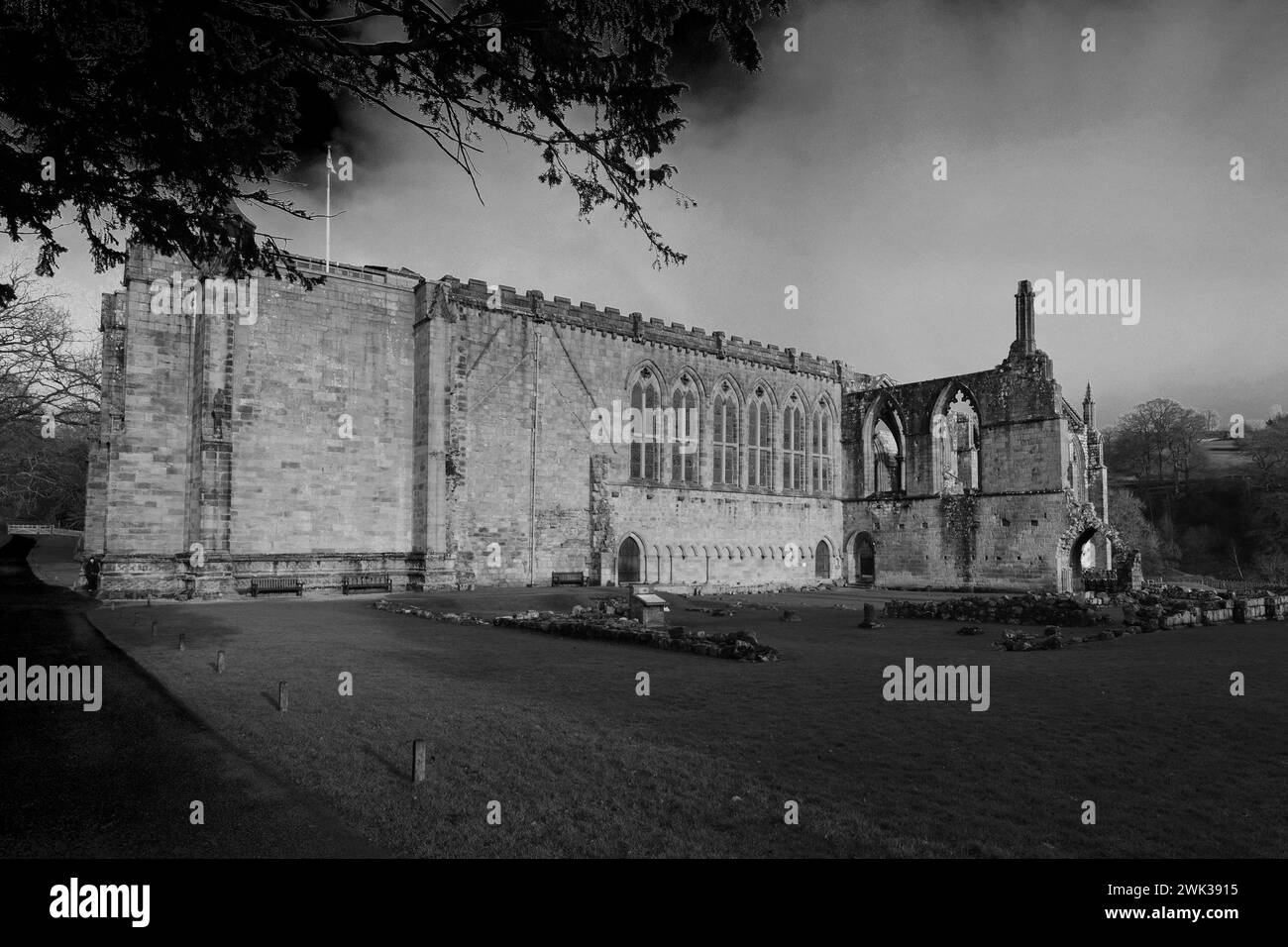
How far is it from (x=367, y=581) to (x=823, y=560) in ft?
76.7

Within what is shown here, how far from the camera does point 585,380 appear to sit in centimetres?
3122

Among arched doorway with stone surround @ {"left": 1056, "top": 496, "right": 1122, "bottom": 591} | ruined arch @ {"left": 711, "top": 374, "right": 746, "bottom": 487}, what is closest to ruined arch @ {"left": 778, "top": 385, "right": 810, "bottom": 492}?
ruined arch @ {"left": 711, "top": 374, "right": 746, "bottom": 487}

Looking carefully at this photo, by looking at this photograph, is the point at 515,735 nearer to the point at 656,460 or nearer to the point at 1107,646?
the point at 1107,646

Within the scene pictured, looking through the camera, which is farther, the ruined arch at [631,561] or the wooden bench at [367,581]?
the ruined arch at [631,561]

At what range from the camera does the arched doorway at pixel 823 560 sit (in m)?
38.8

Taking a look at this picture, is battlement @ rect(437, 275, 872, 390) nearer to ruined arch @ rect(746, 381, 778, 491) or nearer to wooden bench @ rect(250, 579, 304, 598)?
ruined arch @ rect(746, 381, 778, 491)

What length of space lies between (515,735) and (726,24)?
6590 mm

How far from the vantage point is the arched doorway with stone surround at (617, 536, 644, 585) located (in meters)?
32.0

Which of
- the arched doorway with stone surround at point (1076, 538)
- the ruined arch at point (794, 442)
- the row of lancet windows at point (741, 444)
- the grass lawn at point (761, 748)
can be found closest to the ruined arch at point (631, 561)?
the row of lancet windows at point (741, 444)

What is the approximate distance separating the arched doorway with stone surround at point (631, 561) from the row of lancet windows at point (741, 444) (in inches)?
115

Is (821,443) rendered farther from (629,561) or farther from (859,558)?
(629,561)

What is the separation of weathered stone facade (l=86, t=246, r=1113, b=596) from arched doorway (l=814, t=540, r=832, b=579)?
0.42 feet

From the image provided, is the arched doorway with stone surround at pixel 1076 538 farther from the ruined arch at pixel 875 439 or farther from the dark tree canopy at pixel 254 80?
the dark tree canopy at pixel 254 80

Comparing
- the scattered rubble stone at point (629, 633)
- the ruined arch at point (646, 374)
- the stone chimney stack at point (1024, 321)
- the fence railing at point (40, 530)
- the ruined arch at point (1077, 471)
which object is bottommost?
the scattered rubble stone at point (629, 633)
